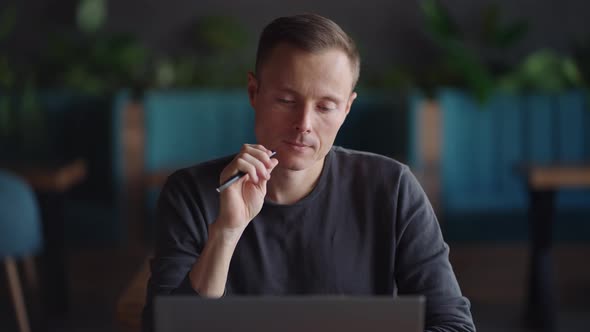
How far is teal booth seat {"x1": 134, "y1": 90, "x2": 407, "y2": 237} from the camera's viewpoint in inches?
190

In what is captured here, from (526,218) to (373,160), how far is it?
3.12 meters

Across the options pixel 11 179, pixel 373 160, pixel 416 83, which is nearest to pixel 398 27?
pixel 416 83

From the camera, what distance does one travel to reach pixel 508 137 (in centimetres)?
481

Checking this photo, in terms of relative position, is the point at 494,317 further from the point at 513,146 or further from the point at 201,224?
the point at 201,224

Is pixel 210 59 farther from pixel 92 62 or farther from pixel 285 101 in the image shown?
pixel 285 101

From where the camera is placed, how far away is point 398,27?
18.1ft

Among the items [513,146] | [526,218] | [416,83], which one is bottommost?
[526,218]

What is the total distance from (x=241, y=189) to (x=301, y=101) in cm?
18

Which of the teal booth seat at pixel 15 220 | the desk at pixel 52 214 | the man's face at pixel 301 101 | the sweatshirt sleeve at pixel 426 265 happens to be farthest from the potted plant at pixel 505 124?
the man's face at pixel 301 101

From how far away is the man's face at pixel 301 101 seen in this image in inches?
60.6

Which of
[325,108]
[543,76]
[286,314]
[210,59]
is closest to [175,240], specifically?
[325,108]

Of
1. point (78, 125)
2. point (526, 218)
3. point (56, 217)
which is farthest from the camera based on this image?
point (78, 125)

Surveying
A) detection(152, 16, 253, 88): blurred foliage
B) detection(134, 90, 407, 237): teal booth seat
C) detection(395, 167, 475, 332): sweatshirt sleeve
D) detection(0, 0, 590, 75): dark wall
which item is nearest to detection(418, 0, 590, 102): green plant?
detection(0, 0, 590, 75): dark wall

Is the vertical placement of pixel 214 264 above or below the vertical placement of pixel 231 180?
below
